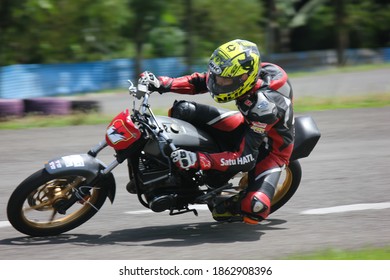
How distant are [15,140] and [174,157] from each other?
19.6 ft

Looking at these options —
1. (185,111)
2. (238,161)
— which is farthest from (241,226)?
(185,111)

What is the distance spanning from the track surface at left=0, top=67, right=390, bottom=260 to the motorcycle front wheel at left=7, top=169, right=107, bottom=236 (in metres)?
0.13

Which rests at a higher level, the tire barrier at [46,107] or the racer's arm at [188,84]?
the racer's arm at [188,84]

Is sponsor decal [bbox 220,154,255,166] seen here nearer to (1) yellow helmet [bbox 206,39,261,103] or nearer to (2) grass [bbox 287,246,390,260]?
(1) yellow helmet [bbox 206,39,261,103]

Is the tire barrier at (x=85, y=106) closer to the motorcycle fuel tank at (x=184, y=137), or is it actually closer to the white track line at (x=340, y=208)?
the white track line at (x=340, y=208)

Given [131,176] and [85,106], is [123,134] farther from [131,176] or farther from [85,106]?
[85,106]

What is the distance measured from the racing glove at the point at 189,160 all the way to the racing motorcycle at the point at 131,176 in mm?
151

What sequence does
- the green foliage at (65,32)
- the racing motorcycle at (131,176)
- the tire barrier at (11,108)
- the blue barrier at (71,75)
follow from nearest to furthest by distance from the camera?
the racing motorcycle at (131,176), the tire barrier at (11,108), the blue barrier at (71,75), the green foliage at (65,32)

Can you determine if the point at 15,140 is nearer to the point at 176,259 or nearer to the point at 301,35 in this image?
the point at 176,259

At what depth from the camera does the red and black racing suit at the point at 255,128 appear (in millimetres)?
6285

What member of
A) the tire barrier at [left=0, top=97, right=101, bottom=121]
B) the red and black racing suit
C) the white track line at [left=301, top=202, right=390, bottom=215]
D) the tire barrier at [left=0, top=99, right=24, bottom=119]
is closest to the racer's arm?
the red and black racing suit

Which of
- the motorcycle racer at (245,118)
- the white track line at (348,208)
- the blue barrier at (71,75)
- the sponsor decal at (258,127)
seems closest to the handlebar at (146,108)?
the motorcycle racer at (245,118)

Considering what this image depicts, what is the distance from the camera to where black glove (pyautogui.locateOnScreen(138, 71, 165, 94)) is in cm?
640

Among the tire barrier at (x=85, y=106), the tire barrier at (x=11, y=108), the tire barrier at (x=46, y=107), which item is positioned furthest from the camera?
the tire barrier at (x=85, y=106)
